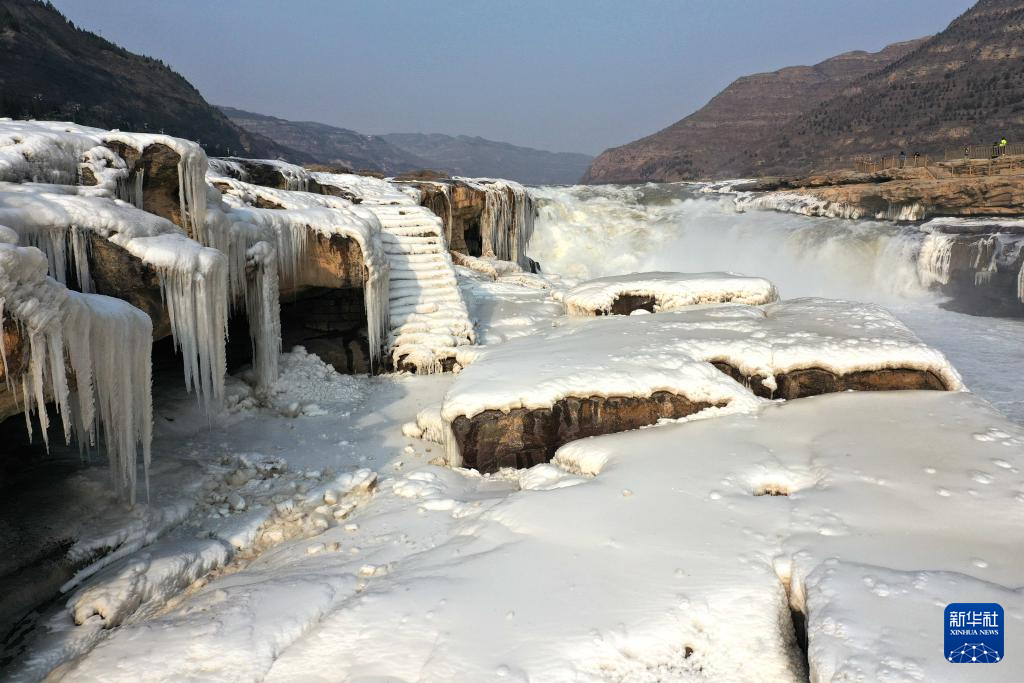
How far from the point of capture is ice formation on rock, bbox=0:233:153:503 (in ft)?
11.4

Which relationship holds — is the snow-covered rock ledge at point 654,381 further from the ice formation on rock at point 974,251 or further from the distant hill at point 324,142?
the distant hill at point 324,142

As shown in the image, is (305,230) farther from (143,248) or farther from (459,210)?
(459,210)

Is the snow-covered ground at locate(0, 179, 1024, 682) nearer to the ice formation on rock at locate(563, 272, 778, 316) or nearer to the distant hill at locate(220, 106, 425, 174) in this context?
the ice formation on rock at locate(563, 272, 778, 316)

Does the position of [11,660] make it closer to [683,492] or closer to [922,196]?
[683,492]

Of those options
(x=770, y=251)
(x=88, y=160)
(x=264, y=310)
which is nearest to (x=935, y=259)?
(x=770, y=251)

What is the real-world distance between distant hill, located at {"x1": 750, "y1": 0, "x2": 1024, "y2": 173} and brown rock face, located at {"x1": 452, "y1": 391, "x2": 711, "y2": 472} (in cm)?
5838

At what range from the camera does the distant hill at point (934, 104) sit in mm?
50812

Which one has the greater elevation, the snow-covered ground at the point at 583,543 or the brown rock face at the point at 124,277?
the brown rock face at the point at 124,277

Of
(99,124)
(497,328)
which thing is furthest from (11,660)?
(99,124)

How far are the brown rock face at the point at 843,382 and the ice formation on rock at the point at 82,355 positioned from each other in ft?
19.1

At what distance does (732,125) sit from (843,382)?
356ft

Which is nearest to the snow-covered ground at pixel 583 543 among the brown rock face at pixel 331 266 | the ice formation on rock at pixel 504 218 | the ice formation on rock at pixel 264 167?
the brown rock face at pixel 331 266

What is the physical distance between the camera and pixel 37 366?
11.8ft

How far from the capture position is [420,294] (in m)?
10.2
